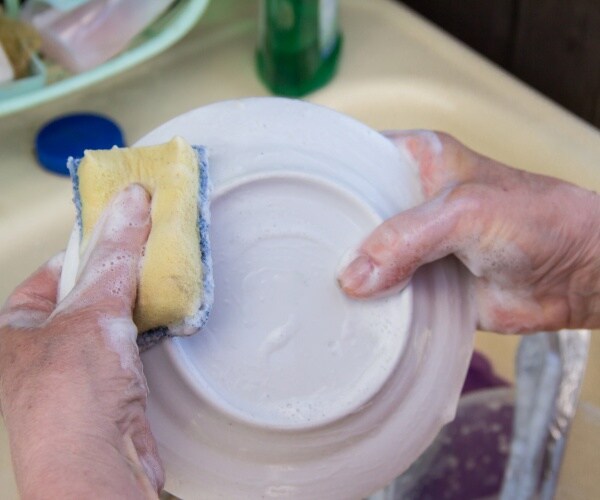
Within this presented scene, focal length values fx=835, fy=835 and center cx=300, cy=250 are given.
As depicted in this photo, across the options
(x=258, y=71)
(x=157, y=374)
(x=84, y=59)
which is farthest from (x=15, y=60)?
(x=157, y=374)

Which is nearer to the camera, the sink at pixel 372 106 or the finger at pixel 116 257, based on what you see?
the finger at pixel 116 257

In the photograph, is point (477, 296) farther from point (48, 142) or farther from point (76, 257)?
point (48, 142)

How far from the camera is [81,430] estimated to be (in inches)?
15.3

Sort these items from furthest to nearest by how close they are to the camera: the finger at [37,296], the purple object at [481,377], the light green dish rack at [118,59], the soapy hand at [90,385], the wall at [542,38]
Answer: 1. the purple object at [481,377]
2. the wall at [542,38]
3. the light green dish rack at [118,59]
4. the finger at [37,296]
5. the soapy hand at [90,385]

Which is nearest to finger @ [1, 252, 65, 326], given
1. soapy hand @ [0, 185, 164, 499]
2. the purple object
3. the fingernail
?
soapy hand @ [0, 185, 164, 499]

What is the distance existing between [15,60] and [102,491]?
1.52 feet

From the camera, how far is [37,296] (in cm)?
52

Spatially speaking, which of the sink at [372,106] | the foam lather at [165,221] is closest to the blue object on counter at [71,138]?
the sink at [372,106]

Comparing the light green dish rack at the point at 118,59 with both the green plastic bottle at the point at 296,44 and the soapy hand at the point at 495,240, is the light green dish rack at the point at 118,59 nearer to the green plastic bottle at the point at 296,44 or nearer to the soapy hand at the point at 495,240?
the green plastic bottle at the point at 296,44

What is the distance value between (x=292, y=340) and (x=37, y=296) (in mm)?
163

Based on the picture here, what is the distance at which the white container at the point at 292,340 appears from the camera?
51cm

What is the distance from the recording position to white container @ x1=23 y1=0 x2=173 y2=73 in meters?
0.73

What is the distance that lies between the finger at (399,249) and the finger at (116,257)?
0.13 meters

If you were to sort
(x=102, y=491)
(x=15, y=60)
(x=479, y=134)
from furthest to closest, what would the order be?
1. (x=479, y=134)
2. (x=15, y=60)
3. (x=102, y=491)
